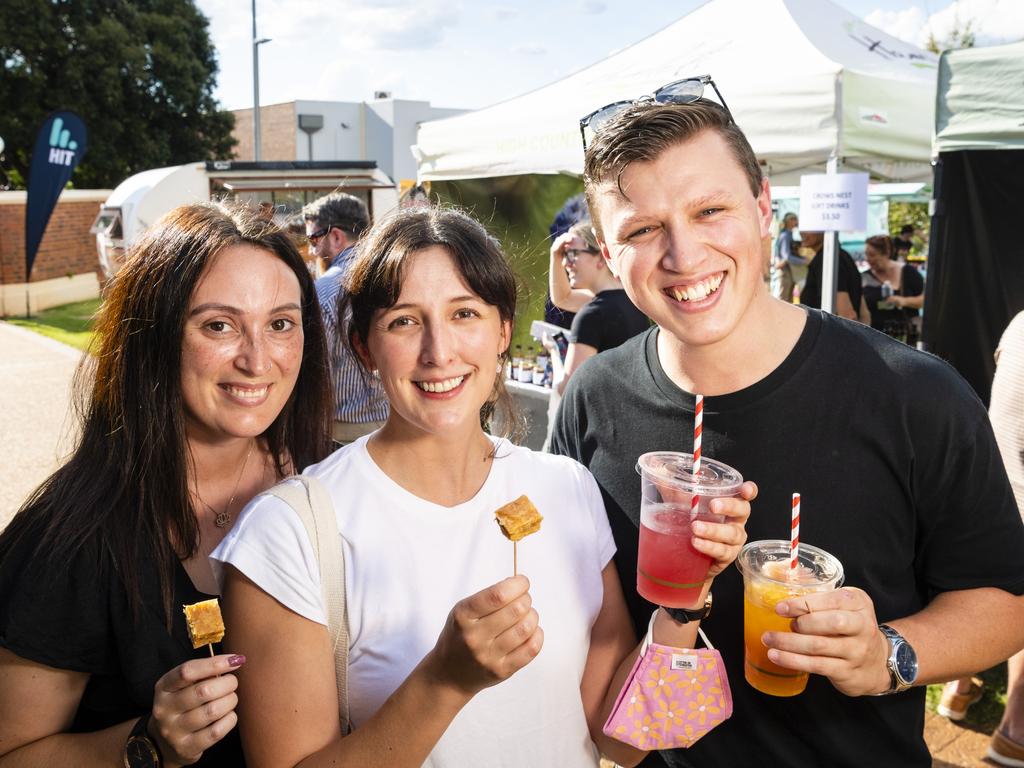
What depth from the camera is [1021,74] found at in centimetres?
461

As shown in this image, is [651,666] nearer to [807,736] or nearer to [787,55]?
[807,736]

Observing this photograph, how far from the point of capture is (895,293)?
35.9 feet

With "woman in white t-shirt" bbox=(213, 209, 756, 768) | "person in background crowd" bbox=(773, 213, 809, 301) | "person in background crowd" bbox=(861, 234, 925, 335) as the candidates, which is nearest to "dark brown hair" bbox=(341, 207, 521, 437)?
"woman in white t-shirt" bbox=(213, 209, 756, 768)

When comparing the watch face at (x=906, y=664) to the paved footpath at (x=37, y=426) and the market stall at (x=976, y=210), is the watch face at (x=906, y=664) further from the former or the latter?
the market stall at (x=976, y=210)

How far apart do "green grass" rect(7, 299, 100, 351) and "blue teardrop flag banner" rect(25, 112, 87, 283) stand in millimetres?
1175

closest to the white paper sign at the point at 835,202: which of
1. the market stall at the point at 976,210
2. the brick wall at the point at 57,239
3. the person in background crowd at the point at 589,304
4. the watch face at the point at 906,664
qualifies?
the market stall at the point at 976,210

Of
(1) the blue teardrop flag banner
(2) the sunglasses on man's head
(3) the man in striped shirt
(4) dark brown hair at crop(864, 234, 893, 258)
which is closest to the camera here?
(2) the sunglasses on man's head

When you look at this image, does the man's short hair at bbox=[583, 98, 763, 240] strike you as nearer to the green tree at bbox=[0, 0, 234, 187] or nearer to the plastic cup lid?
the plastic cup lid

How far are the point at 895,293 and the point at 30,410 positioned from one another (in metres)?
11.7

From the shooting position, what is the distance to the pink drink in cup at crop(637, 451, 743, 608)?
171 centimetres

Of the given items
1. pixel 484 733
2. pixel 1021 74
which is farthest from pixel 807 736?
pixel 1021 74

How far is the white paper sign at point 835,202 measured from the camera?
5.62 m

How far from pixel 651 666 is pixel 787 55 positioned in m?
5.55

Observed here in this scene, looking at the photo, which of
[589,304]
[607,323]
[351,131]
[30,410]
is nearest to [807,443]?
[607,323]
